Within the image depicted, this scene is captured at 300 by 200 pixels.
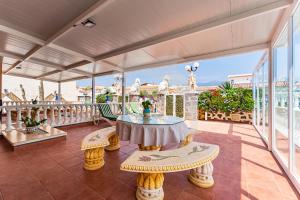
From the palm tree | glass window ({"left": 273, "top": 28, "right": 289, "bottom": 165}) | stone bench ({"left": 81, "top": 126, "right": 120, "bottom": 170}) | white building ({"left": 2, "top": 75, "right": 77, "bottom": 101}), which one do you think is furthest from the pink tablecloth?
white building ({"left": 2, "top": 75, "right": 77, "bottom": 101})

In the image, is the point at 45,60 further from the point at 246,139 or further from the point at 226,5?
the point at 246,139

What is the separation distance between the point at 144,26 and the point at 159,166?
2.77 meters

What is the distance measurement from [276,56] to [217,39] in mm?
1329

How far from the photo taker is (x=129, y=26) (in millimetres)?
2979

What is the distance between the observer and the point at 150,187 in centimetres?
152

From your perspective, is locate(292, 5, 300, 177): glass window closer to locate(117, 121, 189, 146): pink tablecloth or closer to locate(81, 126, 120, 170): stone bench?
locate(117, 121, 189, 146): pink tablecloth

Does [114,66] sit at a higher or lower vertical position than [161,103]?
higher

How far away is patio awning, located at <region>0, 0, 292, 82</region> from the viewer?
228 centimetres

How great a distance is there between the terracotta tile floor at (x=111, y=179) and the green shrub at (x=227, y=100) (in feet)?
13.8

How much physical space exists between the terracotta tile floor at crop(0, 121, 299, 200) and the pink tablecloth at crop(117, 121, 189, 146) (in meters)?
0.51

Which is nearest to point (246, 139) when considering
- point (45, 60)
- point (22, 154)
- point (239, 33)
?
point (239, 33)

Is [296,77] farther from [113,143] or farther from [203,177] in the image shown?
[113,143]

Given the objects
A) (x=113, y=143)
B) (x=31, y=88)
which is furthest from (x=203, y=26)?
(x=31, y=88)

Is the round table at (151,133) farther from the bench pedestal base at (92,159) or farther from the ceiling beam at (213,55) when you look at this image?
the ceiling beam at (213,55)
